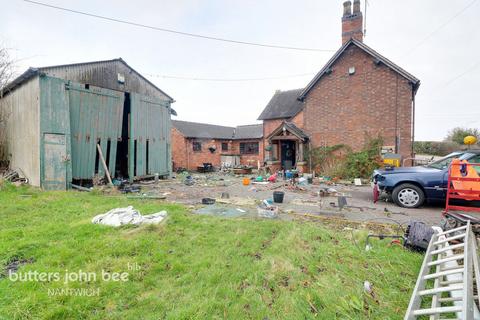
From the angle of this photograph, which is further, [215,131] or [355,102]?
[215,131]

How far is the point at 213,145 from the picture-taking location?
21844 millimetres

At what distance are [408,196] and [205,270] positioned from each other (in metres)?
6.77

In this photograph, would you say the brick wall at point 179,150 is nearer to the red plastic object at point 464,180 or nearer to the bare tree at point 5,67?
the bare tree at point 5,67

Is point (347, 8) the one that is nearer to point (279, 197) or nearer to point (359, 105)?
point (359, 105)

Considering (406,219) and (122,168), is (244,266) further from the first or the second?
(122,168)

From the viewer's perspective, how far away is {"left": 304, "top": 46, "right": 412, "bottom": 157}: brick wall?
1170cm

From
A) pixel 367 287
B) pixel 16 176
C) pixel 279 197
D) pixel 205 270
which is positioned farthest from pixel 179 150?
pixel 367 287

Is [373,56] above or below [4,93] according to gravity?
above

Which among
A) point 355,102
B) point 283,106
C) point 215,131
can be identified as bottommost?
point 215,131

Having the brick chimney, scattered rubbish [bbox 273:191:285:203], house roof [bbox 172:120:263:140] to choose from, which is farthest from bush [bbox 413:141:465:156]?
scattered rubbish [bbox 273:191:285:203]

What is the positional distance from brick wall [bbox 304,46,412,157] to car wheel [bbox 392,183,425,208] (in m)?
6.89

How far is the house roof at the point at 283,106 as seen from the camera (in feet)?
60.1

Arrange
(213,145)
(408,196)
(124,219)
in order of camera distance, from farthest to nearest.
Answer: (213,145), (408,196), (124,219)

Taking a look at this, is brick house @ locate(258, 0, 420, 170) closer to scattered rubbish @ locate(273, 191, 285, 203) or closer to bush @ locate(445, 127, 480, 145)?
scattered rubbish @ locate(273, 191, 285, 203)
